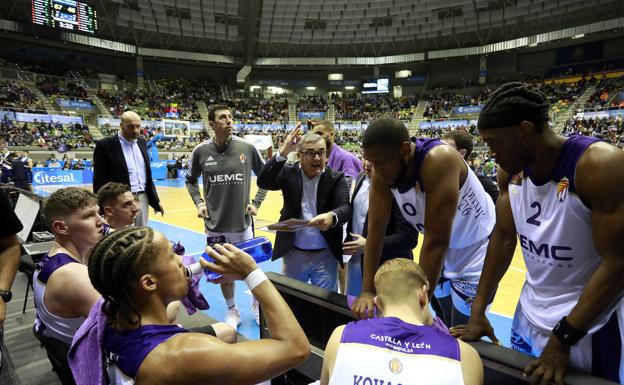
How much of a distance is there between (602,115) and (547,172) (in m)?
24.9

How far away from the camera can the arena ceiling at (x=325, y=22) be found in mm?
25547

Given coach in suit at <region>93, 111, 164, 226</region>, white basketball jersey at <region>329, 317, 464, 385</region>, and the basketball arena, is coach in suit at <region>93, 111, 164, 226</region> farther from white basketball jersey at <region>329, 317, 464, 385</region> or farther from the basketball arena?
white basketball jersey at <region>329, 317, 464, 385</region>

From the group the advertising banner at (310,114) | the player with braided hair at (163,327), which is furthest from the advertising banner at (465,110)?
the player with braided hair at (163,327)

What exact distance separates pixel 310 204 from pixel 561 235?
2.03 metres

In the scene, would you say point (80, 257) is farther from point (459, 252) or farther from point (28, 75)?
point (28, 75)

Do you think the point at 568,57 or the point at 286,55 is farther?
the point at 286,55

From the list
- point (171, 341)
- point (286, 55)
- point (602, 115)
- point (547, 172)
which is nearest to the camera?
point (171, 341)

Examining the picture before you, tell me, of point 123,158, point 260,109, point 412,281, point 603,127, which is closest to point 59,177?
point 123,158

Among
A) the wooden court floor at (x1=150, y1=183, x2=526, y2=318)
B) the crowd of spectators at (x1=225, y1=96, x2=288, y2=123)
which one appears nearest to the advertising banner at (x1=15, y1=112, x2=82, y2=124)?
the wooden court floor at (x1=150, y1=183, x2=526, y2=318)

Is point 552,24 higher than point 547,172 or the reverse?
higher

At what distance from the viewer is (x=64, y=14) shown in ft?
73.0

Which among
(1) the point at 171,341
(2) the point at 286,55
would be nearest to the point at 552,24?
(2) the point at 286,55

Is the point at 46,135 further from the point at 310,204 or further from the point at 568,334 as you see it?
the point at 568,334

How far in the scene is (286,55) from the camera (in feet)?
112
